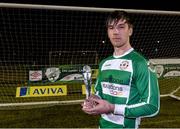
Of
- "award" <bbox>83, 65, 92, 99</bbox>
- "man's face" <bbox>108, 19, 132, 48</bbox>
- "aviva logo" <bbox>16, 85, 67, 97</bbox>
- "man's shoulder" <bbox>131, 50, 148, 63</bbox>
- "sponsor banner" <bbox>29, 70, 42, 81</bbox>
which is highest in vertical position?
"man's face" <bbox>108, 19, 132, 48</bbox>

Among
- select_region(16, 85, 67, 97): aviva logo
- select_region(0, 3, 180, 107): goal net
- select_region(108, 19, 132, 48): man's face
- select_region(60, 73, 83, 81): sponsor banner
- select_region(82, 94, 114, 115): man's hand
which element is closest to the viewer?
select_region(82, 94, 114, 115): man's hand

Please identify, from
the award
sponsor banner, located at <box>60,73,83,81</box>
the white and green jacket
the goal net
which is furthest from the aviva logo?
the award

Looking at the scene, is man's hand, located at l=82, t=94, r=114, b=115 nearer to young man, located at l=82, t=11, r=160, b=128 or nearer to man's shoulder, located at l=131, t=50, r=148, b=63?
young man, located at l=82, t=11, r=160, b=128

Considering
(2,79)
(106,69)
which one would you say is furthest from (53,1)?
(106,69)

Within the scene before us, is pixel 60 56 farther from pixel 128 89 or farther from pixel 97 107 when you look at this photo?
pixel 97 107

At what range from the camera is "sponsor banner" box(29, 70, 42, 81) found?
6.91 metres

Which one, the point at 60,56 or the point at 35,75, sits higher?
the point at 60,56

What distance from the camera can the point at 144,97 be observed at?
1.85 m

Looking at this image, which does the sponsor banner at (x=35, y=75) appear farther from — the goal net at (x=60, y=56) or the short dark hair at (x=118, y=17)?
the short dark hair at (x=118, y=17)

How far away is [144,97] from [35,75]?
5.29m

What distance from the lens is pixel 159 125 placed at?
5691mm

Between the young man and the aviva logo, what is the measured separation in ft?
15.4

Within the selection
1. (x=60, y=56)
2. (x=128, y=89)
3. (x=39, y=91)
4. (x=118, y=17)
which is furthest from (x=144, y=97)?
(x=60, y=56)

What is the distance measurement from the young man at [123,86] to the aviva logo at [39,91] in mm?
4690
